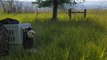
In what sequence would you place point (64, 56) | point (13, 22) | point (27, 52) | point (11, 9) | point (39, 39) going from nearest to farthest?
point (64, 56), point (27, 52), point (13, 22), point (39, 39), point (11, 9)

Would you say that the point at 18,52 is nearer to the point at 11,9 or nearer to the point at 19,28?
the point at 19,28

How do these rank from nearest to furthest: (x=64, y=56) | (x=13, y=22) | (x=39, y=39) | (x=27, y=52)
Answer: (x=64, y=56) < (x=27, y=52) < (x=13, y=22) < (x=39, y=39)

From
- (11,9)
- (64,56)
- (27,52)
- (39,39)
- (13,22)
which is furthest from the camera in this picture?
(11,9)

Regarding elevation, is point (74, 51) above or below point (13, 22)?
below

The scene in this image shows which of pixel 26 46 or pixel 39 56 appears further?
pixel 26 46

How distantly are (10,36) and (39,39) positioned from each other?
1.83 meters

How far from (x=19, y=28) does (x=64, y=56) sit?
96 centimetres

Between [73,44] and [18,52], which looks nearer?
[18,52]

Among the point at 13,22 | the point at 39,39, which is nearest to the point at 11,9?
the point at 39,39

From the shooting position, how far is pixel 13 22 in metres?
5.93

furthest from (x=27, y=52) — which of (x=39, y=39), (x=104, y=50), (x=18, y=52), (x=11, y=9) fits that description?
(x=11, y=9)

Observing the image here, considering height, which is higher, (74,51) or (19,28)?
(19,28)

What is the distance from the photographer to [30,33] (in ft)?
18.8

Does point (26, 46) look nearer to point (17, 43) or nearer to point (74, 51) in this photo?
point (17, 43)
